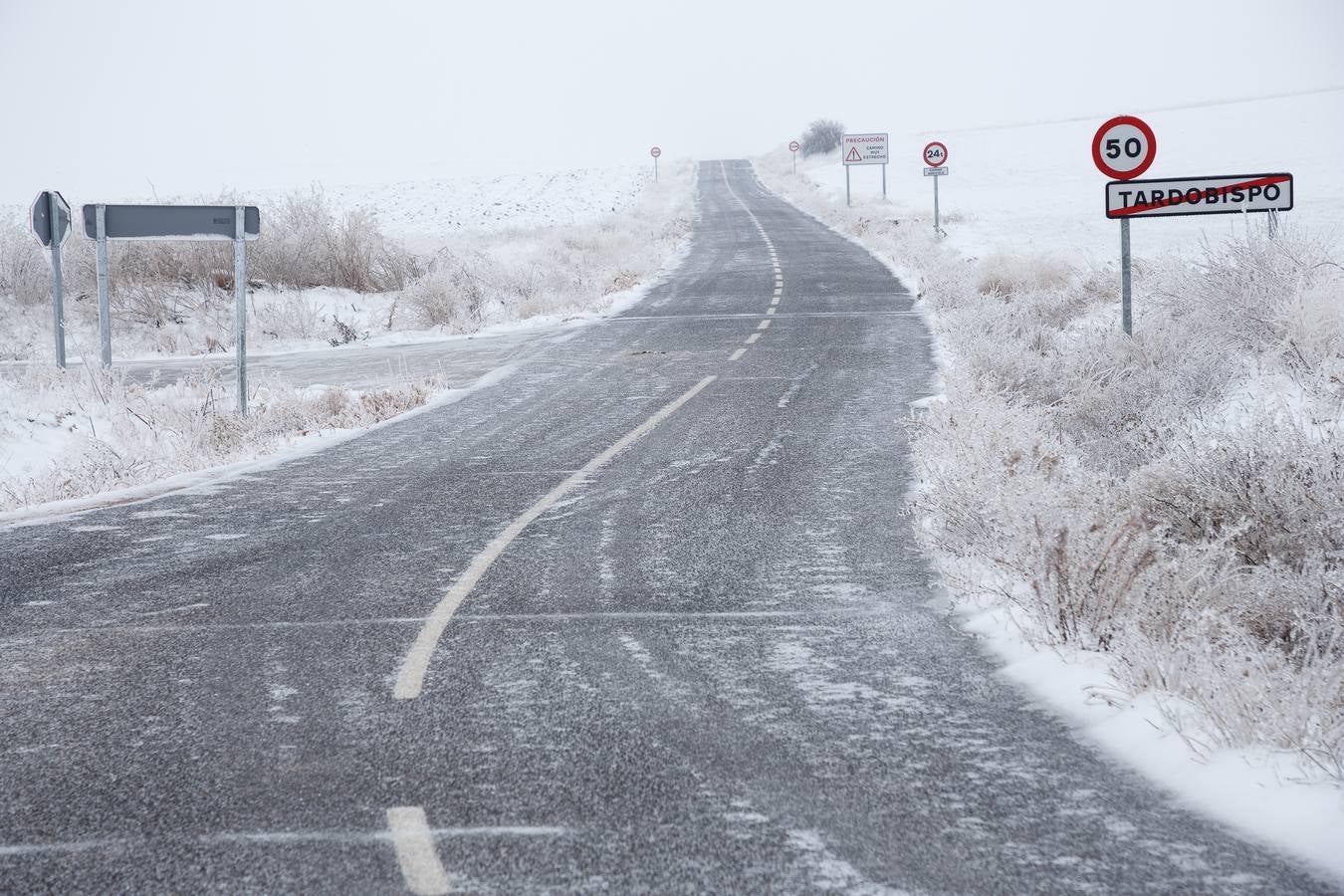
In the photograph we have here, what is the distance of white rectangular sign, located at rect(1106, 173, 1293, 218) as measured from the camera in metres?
10.3

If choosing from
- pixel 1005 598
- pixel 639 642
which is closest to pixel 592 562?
pixel 639 642

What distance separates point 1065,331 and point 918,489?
7.73 metres

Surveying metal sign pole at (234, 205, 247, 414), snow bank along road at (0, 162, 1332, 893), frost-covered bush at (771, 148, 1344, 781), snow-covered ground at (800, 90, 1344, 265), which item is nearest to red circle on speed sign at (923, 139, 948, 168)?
snow-covered ground at (800, 90, 1344, 265)

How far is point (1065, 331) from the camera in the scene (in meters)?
14.9

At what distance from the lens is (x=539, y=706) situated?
448cm

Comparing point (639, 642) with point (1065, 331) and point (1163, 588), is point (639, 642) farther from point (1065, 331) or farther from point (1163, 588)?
point (1065, 331)

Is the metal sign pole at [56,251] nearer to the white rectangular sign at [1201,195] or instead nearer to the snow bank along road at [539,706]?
the snow bank along road at [539,706]

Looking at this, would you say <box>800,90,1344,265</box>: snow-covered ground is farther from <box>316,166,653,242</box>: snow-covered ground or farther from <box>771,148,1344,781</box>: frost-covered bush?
<box>316,166,653,242</box>: snow-covered ground

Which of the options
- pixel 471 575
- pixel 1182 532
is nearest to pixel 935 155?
pixel 1182 532

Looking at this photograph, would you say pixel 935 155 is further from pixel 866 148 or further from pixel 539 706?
pixel 539 706

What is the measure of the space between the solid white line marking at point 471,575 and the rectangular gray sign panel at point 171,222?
4.60m

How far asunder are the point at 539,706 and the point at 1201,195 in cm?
848

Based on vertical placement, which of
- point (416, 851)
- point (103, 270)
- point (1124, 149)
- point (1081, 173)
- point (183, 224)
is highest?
point (1081, 173)

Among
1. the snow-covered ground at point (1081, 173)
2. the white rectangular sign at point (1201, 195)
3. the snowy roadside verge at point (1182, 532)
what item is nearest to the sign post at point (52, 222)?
the snowy roadside verge at point (1182, 532)
